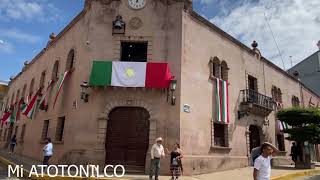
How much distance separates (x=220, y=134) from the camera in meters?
16.3

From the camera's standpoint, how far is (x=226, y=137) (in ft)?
53.9

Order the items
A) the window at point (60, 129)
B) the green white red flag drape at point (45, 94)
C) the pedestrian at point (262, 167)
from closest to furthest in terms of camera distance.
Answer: the pedestrian at point (262, 167)
the window at point (60, 129)
the green white red flag drape at point (45, 94)

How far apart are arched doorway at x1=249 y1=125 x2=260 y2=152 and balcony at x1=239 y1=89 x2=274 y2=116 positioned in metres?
1.06

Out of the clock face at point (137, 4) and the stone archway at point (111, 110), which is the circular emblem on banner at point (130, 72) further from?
the clock face at point (137, 4)

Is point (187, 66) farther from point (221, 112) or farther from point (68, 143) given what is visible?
point (68, 143)

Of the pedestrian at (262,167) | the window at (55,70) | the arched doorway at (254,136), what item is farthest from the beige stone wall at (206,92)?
the window at (55,70)

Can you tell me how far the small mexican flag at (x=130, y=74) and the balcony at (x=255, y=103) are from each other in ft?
21.6

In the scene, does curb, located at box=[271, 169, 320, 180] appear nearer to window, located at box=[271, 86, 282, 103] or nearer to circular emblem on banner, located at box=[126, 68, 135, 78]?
window, located at box=[271, 86, 282, 103]

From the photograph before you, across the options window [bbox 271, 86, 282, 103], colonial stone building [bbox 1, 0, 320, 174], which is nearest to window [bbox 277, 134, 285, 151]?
window [bbox 271, 86, 282, 103]

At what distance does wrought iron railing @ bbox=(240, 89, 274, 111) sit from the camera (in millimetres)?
18406

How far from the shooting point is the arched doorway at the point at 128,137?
1307 centimetres

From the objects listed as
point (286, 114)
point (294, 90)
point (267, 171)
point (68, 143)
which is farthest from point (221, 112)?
point (294, 90)

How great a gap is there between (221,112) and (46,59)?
1394 cm

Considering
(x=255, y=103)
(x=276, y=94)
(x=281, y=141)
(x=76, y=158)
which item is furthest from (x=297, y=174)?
(x=76, y=158)
